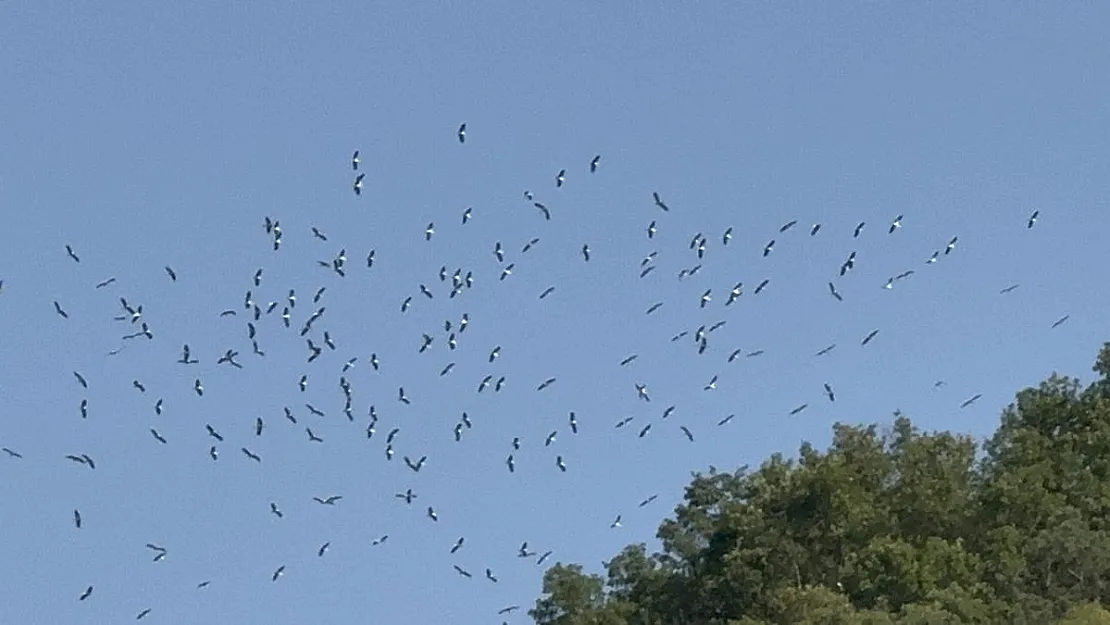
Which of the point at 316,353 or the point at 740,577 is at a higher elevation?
the point at 740,577

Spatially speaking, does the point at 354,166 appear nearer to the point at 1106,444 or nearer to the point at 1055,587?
the point at 1055,587

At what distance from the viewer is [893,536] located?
8275 cm

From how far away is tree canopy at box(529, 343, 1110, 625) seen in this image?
7375 centimetres

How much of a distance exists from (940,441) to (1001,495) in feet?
22.1

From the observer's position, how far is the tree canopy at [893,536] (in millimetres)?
73750

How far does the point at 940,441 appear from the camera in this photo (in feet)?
285

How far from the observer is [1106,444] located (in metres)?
86.2

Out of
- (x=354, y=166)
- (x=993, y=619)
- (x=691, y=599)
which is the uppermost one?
Answer: (x=691, y=599)

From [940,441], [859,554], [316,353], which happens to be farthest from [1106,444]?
[316,353]

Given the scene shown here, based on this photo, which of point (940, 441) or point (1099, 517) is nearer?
point (1099, 517)

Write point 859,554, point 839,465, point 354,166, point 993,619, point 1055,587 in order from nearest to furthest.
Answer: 1. point 354,166
2. point 993,619
3. point 1055,587
4. point 859,554
5. point 839,465

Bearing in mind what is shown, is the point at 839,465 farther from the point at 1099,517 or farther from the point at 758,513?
the point at 1099,517

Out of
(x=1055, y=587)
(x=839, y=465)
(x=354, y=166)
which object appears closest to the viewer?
(x=354, y=166)

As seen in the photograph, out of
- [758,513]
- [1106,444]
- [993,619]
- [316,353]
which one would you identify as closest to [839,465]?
[758,513]
